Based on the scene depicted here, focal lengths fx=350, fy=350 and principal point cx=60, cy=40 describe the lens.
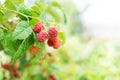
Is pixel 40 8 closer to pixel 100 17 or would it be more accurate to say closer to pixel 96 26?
pixel 100 17

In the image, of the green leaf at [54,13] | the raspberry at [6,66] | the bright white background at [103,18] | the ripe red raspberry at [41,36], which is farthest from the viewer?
the bright white background at [103,18]

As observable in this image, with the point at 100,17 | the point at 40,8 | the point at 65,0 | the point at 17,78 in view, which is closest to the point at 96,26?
the point at 100,17

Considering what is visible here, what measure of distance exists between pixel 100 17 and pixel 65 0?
1239 millimetres

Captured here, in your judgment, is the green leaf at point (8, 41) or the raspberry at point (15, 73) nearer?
the green leaf at point (8, 41)

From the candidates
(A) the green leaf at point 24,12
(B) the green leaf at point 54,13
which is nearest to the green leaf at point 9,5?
(A) the green leaf at point 24,12

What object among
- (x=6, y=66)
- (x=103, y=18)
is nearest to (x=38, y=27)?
(x=6, y=66)

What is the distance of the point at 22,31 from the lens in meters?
0.85

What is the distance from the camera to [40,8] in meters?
1.01

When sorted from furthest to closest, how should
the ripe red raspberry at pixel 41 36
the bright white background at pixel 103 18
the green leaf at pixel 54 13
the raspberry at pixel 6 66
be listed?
1. the bright white background at pixel 103 18
2. the raspberry at pixel 6 66
3. the green leaf at pixel 54 13
4. the ripe red raspberry at pixel 41 36

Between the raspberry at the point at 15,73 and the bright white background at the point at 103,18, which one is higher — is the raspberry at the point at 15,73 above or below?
below

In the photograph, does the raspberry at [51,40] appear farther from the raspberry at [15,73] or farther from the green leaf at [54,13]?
the raspberry at [15,73]

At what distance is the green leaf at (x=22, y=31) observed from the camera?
0.85m

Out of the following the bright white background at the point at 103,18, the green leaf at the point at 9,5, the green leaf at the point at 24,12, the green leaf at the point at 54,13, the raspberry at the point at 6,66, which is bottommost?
the green leaf at the point at 24,12

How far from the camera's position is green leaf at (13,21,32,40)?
85 centimetres
